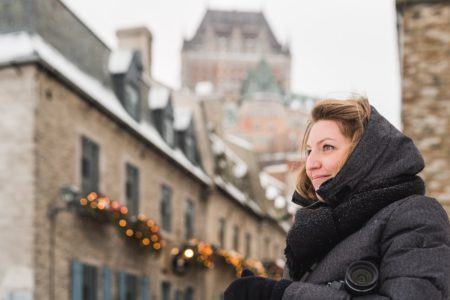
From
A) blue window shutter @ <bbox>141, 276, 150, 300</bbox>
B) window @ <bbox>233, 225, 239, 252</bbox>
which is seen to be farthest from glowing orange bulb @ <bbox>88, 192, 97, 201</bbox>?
window @ <bbox>233, 225, 239, 252</bbox>

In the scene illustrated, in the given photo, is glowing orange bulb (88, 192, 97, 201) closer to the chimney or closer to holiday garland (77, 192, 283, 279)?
Result: holiday garland (77, 192, 283, 279)

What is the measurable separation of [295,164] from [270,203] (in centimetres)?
3372

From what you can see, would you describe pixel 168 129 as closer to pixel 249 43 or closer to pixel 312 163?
pixel 312 163

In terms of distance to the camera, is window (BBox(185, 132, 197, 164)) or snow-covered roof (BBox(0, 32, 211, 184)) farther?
window (BBox(185, 132, 197, 164))

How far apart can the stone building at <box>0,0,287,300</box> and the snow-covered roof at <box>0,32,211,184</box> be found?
4 centimetres

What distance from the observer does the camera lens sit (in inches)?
79.5

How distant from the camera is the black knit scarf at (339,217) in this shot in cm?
219

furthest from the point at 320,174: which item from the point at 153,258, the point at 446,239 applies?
the point at 153,258

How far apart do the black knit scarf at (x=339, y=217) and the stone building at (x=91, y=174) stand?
36.7 ft

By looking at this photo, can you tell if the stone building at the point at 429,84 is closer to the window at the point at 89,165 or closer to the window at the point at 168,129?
the window at the point at 89,165

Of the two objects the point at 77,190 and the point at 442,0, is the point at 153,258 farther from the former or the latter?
the point at 442,0

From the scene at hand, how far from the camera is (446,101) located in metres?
12.4

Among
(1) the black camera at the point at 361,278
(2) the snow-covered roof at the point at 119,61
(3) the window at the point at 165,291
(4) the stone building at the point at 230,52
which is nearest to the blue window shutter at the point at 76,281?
(2) the snow-covered roof at the point at 119,61

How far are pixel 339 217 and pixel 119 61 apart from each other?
1704 cm
